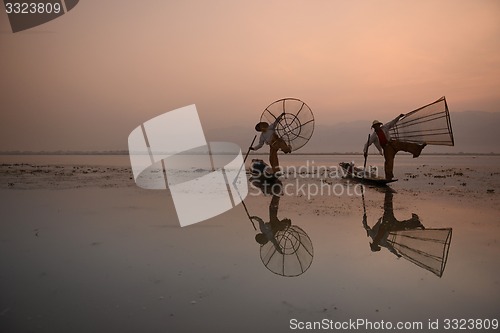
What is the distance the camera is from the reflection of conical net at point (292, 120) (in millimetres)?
17750

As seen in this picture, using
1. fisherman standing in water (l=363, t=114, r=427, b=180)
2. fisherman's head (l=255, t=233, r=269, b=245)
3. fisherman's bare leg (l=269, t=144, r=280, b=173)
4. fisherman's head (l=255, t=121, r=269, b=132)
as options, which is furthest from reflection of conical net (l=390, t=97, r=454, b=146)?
fisherman's head (l=255, t=233, r=269, b=245)

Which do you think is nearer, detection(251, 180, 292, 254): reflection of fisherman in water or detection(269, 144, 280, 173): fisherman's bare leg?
detection(251, 180, 292, 254): reflection of fisherman in water

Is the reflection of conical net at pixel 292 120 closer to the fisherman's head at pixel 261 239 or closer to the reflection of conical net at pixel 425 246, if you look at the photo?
the reflection of conical net at pixel 425 246

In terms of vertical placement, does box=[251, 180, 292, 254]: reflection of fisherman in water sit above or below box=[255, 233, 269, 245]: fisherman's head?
below

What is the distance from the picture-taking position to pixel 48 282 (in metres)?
5.05

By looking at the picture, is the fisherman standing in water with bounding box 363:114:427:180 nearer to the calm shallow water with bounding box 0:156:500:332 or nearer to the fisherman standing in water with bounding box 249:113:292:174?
the fisherman standing in water with bounding box 249:113:292:174

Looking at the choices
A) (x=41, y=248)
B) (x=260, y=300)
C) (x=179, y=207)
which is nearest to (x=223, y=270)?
(x=260, y=300)

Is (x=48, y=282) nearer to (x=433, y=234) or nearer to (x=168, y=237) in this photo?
(x=168, y=237)

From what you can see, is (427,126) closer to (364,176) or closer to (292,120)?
(364,176)

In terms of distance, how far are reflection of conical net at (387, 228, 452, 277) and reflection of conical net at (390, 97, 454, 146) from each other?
8.06m

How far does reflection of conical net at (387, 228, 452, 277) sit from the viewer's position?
597 cm

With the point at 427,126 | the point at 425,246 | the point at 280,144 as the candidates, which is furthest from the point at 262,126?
the point at 425,246

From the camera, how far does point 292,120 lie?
18094mm

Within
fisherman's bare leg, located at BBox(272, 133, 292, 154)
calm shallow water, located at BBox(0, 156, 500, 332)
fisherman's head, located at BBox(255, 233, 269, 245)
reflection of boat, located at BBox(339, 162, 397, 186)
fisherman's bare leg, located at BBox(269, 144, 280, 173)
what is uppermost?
calm shallow water, located at BBox(0, 156, 500, 332)
